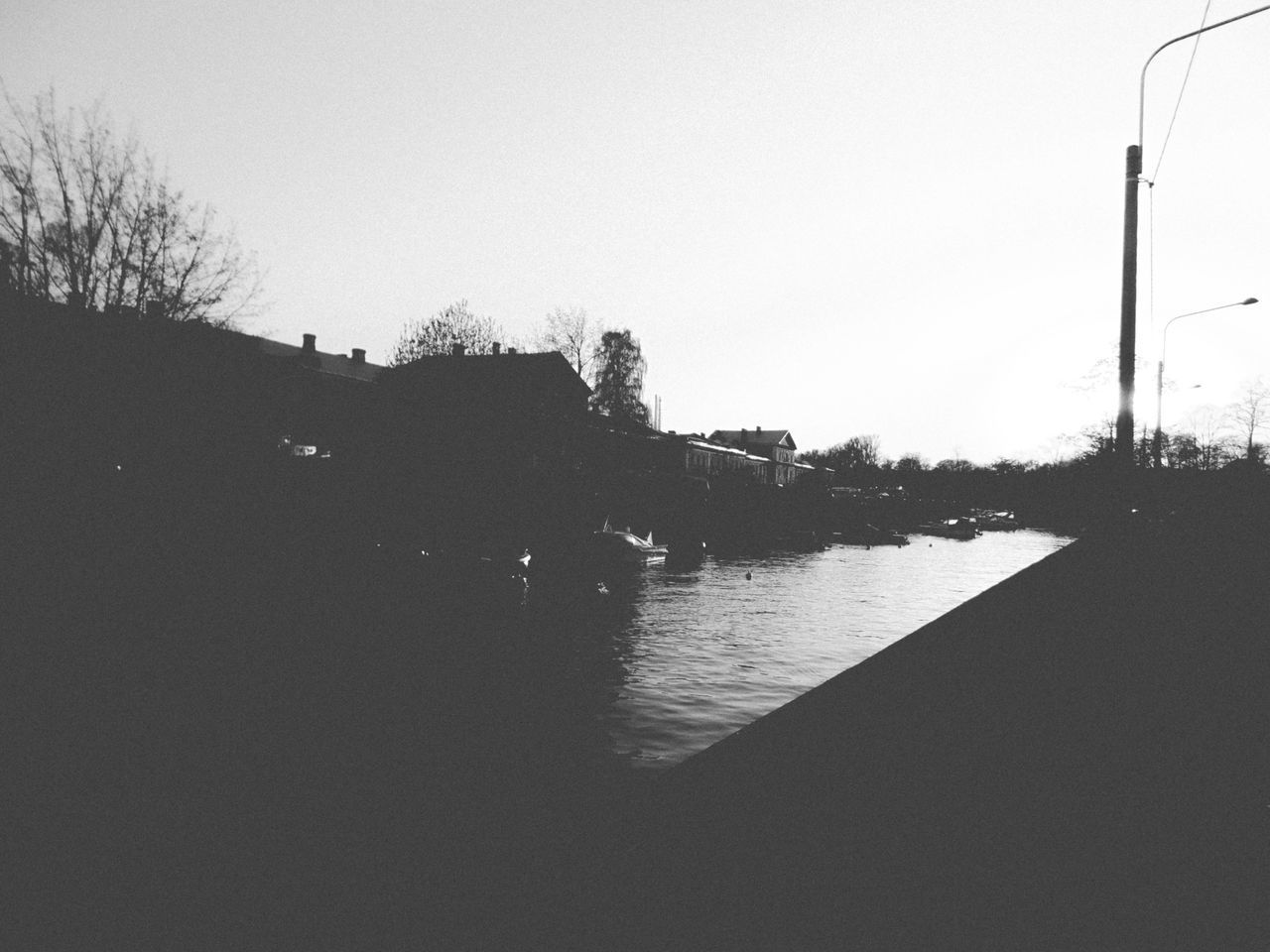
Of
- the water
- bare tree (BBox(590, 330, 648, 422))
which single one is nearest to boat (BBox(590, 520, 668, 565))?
the water

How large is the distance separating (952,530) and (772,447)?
31.6 metres

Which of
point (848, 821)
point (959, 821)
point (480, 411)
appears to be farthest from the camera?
point (480, 411)

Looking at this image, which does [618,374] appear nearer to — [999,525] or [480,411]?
[480,411]

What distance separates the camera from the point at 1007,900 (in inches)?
83.5

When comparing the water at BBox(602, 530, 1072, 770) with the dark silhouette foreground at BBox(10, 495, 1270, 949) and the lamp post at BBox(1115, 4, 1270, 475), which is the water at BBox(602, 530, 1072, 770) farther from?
the lamp post at BBox(1115, 4, 1270, 475)

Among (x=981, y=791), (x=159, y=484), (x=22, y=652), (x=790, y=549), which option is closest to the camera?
(x=981, y=791)

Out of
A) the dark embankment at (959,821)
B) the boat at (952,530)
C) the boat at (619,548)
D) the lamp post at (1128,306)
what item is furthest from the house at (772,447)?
the dark embankment at (959,821)

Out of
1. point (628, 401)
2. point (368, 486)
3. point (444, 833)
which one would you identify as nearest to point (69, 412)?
point (368, 486)

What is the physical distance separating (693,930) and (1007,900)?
97cm

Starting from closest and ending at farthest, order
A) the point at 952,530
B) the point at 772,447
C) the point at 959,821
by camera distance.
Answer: the point at 959,821 < the point at 952,530 < the point at 772,447

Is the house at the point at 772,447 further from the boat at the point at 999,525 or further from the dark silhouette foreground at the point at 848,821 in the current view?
the dark silhouette foreground at the point at 848,821

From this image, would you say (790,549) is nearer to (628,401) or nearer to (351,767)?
(628,401)

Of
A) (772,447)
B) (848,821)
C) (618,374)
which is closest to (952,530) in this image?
(772,447)

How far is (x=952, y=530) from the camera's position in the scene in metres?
85.4
